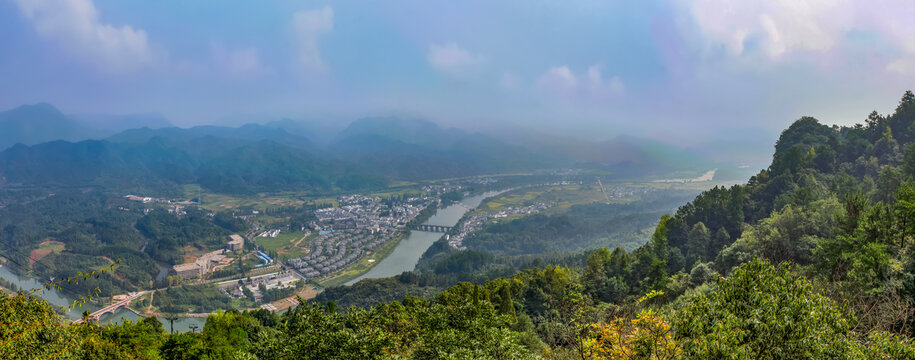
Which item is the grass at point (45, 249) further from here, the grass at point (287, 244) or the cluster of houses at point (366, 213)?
the cluster of houses at point (366, 213)

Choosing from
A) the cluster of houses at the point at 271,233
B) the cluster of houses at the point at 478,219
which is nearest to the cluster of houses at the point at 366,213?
the cluster of houses at the point at 271,233

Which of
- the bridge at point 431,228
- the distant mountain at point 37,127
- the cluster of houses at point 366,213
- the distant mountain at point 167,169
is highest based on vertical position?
the distant mountain at point 37,127

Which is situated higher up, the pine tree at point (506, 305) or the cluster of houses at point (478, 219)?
the pine tree at point (506, 305)

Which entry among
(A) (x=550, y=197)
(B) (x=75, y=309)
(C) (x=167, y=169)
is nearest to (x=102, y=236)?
(B) (x=75, y=309)

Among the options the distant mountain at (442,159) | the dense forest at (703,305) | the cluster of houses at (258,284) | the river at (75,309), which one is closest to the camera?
the dense forest at (703,305)

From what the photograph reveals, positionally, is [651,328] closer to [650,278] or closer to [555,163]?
[650,278]

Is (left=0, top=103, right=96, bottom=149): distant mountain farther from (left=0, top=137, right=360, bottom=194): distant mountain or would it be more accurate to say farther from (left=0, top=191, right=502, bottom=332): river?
(left=0, top=191, right=502, bottom=332): river

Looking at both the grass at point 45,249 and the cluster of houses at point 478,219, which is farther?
the cluster of houses at point 478,219

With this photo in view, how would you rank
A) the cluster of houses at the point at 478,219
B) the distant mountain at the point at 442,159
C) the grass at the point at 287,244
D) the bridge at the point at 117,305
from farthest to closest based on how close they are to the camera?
the distant mountain at the point at 442,159
the cluster of houses at the point at 478,219
the grass at the point at 287,244
the bridge at the point at 117,305
